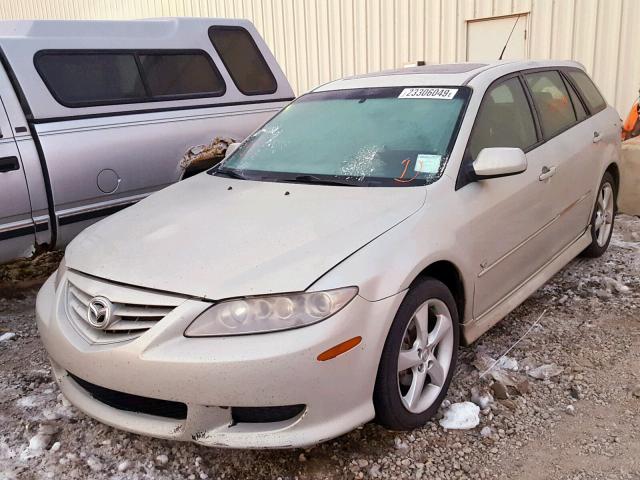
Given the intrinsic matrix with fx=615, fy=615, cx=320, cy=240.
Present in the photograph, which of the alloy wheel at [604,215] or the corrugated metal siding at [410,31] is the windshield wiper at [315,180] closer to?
the alloy wheel at [604,215]

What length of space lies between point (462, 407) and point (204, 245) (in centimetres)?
146

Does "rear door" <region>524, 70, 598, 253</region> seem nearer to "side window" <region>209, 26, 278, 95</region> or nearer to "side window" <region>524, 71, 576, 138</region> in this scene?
"side window" <region>524, 71, 576, 138</region>

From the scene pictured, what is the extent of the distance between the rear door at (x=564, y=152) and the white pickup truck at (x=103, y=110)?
248 centimetres

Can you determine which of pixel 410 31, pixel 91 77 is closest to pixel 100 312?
pixel 91 77

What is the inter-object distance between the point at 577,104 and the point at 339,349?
320 cm

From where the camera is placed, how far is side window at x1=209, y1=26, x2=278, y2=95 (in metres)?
5.59

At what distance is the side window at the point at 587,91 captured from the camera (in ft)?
15.3

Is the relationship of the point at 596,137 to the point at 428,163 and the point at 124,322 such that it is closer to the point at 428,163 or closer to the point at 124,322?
the point at 428,163

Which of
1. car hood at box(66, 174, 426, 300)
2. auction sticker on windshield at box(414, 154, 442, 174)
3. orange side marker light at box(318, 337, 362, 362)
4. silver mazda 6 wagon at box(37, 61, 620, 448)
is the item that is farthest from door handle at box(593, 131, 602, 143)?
orange side marker light at box(318, 337, 362, 362)

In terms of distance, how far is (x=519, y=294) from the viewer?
3.58 metres

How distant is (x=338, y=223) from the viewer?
105 inches

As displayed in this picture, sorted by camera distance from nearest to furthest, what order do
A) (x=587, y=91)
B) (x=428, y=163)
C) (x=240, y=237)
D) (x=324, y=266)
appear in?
(x=324, y=266)
(x=240, y=237)
(x=428, y=163)
(x=587, y=91)

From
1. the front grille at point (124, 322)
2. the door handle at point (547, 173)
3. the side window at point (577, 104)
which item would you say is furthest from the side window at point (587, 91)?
the front grille at point (124, 322)

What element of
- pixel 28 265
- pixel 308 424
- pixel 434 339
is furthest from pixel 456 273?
pixel 28 265
